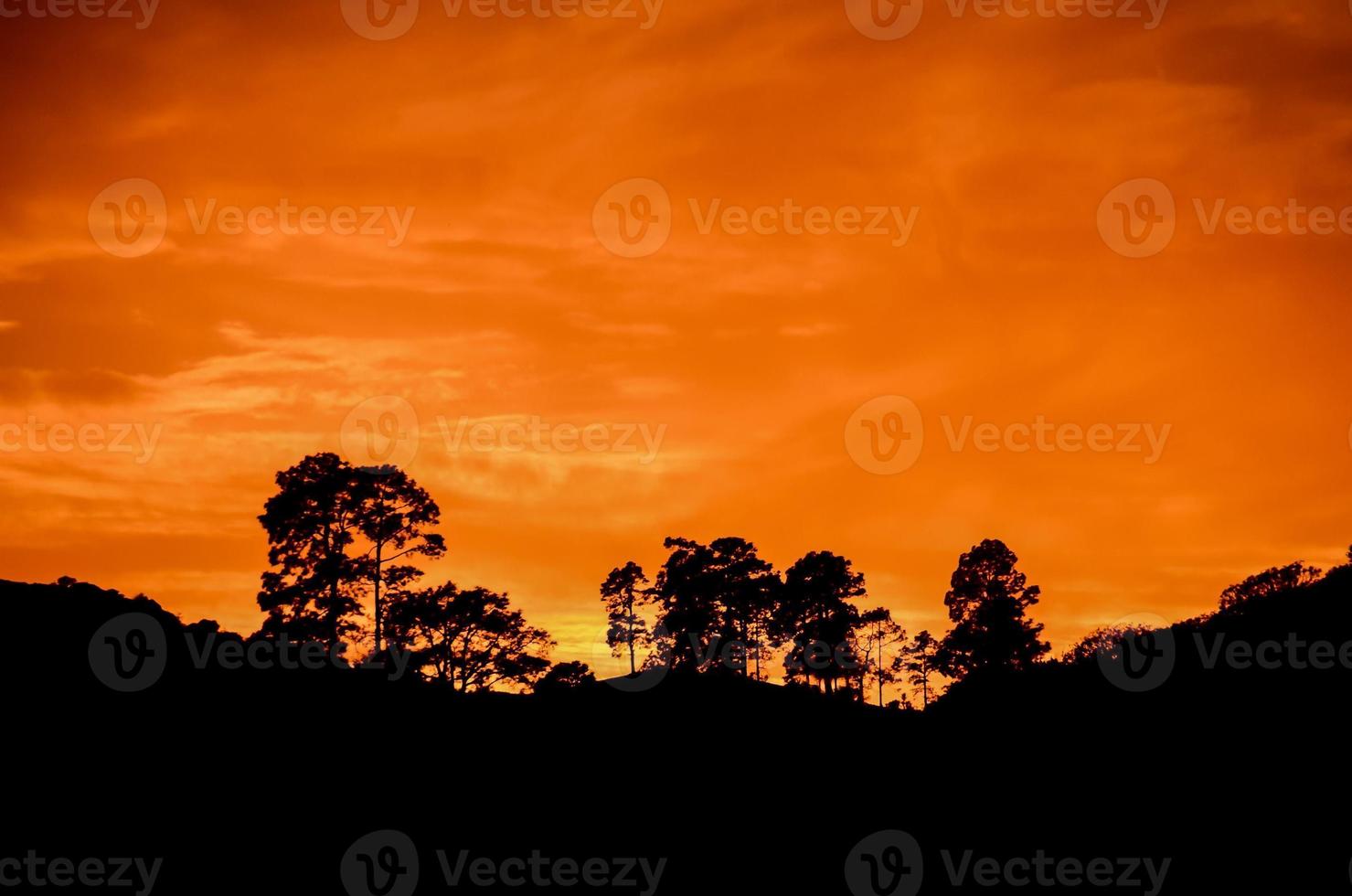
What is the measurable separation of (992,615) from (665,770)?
40.7 meters

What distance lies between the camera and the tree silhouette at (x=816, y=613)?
84.2 m

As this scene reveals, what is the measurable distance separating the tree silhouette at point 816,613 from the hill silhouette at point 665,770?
32.7m

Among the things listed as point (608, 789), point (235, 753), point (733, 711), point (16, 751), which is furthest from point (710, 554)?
point (16, 751)

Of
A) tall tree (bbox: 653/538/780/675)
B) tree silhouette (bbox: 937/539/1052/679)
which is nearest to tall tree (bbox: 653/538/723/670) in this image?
tall tree (bbox: 653/538/780/675)

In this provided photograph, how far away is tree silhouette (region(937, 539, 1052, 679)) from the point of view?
7700 centimetres

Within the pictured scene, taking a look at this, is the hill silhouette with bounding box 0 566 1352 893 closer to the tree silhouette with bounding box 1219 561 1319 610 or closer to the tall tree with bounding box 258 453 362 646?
the tall tree with bounding box 258 453 362 646

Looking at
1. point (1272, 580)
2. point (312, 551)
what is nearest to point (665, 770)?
point (312, 551)

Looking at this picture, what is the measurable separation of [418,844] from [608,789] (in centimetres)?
926

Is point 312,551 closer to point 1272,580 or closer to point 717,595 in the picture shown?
point 717,595

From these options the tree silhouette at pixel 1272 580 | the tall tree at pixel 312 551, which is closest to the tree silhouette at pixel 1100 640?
the tree silhouette at pixel 1272 580

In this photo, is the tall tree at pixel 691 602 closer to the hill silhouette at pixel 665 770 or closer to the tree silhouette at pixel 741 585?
the tree silhouette at pixel 741 585

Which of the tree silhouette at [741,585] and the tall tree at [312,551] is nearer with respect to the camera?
the tall tree at [312,551]

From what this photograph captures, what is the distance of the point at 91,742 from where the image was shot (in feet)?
115

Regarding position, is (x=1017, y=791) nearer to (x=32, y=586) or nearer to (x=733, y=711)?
(x=733, y=711)
